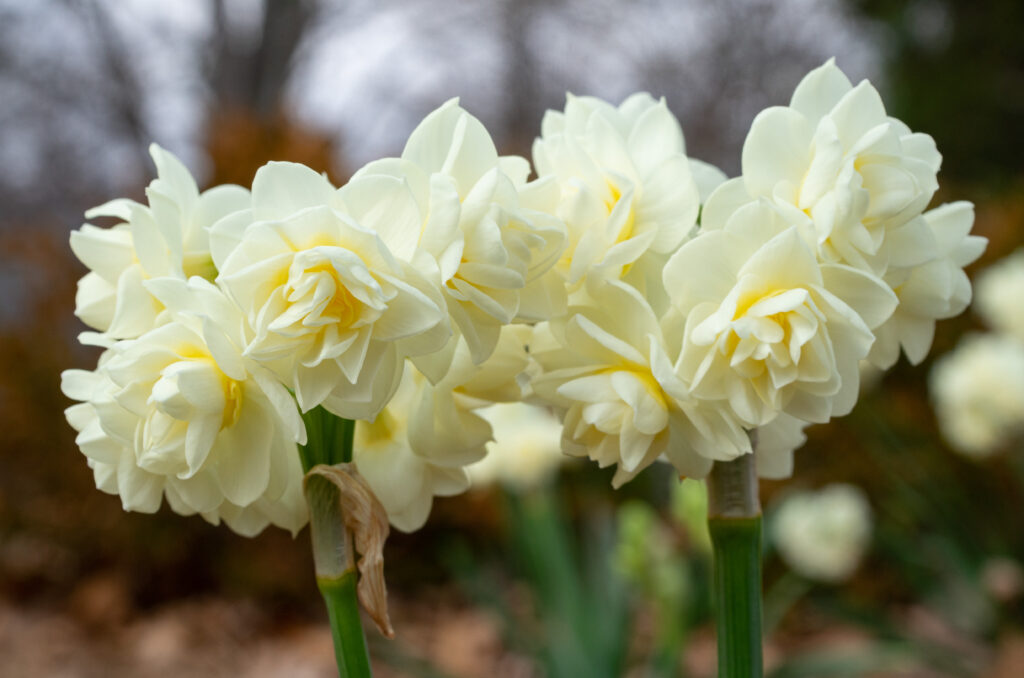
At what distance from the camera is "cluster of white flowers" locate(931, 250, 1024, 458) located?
7.77 ft

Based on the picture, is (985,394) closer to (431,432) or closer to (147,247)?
(431,432)

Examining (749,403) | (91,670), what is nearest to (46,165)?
(91,670)

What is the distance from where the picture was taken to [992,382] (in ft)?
7.80

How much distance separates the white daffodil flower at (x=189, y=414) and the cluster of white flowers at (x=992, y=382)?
7.69ft

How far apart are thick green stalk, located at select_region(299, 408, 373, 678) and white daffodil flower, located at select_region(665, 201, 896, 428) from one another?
0.78ft

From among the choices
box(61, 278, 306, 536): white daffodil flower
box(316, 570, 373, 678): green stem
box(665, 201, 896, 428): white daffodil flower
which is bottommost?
box(316, 570, 373, 678): green stem

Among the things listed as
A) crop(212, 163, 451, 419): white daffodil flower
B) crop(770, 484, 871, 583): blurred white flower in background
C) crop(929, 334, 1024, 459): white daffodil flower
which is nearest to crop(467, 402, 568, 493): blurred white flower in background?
crop(770, 484, 871, 583): blurred white flower in background

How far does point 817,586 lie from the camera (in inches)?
134

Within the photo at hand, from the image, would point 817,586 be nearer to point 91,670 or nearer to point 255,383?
point 91,670

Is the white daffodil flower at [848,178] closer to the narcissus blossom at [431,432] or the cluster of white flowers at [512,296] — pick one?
the cluster of white flowers at [512,296]

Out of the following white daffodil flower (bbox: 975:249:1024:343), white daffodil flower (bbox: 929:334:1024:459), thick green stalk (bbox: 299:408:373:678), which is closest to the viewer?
thick green stalk (bbox: 299:408:373:678)

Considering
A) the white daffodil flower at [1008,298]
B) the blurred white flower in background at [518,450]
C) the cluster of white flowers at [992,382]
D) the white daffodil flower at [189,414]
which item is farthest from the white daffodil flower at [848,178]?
the white daffodil flower at [1008,298]

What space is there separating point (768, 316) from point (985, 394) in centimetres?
221

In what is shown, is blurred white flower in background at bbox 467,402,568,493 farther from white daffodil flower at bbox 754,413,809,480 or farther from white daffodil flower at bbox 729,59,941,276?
white daffodil flower at bbox 729,59,941,276
